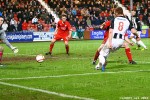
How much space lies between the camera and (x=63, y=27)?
21938mm

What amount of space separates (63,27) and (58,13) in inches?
689

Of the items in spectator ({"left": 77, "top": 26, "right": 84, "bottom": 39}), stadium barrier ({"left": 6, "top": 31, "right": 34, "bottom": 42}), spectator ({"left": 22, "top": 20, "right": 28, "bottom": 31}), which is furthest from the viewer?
spectator ({"left": 77, "top": 26, "right": 84, "bottom": 39})

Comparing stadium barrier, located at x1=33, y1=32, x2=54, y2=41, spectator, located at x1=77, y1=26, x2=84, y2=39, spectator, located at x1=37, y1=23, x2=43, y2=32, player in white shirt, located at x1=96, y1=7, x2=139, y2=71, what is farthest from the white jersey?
spectator, located at x1=77, y1=26, x2=84, y2=39

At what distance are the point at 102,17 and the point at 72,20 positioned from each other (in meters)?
3.12

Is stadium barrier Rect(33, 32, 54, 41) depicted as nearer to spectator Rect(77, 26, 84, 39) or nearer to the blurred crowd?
the blurred crowd

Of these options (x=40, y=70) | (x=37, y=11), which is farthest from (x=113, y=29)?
(x=37, y=11)

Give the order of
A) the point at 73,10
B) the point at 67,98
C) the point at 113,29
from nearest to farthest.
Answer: the point at 67,98 → the point at 113,29 → the point at 73,10

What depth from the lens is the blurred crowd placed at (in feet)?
117

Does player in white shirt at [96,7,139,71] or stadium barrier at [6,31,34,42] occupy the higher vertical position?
player in white shirt at [96,7,139,71]

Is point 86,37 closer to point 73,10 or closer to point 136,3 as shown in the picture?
point 73,10

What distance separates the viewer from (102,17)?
39.6m

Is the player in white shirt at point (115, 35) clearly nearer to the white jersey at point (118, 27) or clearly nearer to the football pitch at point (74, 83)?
the white jersey at point (118, 27)

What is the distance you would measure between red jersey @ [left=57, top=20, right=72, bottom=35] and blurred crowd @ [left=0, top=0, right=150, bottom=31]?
12.0 meters

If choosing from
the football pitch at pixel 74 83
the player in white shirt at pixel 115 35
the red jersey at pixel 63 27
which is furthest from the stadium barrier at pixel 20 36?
the player in white shirt at pixel 115 35
